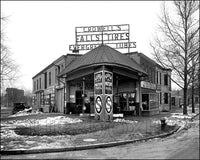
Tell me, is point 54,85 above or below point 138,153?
above

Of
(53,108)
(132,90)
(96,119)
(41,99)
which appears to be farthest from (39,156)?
(41,99)

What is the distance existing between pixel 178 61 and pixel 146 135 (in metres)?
16.0

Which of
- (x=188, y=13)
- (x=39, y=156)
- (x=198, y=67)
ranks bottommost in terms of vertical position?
(x=39, y=156)

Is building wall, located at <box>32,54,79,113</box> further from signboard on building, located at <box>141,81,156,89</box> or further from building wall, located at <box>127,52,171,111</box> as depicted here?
signboard on building, located at <box>141,81,156,89</box>

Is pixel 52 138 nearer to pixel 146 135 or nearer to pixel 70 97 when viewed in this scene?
pixel 146 135

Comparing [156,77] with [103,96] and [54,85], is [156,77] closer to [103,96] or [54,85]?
[54,85]

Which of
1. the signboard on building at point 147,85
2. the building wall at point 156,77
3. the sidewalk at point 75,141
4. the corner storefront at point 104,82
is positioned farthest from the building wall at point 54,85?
the sidewalk at point 75,141

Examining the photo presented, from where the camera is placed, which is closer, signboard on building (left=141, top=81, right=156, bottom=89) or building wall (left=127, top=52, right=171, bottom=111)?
building wall (left=127, top=52, right=171, bottom=111)

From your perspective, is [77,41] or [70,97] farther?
[77,41]

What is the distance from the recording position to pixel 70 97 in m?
28.9

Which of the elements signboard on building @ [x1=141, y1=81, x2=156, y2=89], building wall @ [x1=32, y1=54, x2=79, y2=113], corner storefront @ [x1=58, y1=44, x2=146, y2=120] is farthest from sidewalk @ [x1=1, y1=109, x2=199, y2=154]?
building wall @ [x1=32, y1=54, x2=79, y2=113]

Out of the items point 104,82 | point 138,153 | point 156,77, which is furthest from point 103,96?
point 156,77

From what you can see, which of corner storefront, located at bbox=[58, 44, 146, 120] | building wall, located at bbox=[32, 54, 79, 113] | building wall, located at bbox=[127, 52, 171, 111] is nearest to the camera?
corner storefront, located at bbox=[58, 44, 146, 120]

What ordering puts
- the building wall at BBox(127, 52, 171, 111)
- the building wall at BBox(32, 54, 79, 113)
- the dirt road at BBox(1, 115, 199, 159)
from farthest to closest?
the building wall at BBox(32, 54, 79, 113) < the building wall at BBox(127, 52, 171, 111) < the dirt road at BBox(1, 115, 199, 159)
